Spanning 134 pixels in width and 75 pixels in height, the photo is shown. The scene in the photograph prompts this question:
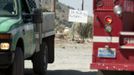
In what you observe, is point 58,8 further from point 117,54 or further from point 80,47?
point 117,54

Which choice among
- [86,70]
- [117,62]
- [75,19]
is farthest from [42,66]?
[75,19]

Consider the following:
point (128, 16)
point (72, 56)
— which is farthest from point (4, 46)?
point (72, 56)

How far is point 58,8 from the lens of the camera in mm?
38906

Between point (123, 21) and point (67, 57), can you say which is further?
point (67, 57)

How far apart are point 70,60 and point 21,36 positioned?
6925 millimetres

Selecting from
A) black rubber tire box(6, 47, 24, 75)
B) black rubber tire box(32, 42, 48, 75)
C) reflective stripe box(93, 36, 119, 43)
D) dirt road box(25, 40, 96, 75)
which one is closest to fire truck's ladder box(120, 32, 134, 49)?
reflective stripe box(93, 36, 119, 43)

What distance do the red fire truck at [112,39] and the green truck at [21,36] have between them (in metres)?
1.45

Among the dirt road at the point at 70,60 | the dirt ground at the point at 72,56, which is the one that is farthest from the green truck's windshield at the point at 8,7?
the dirt ground at the point at 72,56

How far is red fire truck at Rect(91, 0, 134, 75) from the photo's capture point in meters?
9.46

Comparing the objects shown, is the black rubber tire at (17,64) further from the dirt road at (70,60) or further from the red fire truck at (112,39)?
the dirt road at (70,60)

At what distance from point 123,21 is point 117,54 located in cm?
62

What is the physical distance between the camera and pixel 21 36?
10250 millimetres

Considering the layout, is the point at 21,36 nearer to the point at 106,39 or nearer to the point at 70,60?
the point at 106,39

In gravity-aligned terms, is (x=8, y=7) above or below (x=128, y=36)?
above
